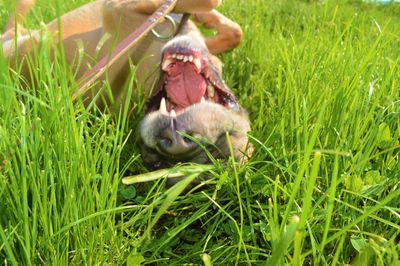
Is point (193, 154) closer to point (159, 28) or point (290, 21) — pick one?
point (159, 28)

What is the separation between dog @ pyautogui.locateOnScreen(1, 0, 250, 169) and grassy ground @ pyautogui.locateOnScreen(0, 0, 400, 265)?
0.11 m

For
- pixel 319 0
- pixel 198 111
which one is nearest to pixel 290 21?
pixel 319 0

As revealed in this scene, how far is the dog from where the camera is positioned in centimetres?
152

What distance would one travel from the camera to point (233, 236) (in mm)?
1252

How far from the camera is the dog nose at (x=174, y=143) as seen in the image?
1.46 m

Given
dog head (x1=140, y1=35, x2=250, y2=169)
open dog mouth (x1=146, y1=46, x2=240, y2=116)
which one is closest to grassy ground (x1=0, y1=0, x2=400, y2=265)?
dog head (x1=140, y1=35, x2=250, y2=169)

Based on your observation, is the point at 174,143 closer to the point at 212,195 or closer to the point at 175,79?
the point at 212,195

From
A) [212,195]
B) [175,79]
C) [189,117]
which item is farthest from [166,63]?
[212,195]

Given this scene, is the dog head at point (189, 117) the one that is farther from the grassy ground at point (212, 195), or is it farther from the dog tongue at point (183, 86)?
the grassy ground at point (212, 195)

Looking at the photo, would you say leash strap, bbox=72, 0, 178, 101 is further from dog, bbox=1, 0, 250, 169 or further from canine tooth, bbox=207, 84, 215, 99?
canine tooth, bbox=207, 84, 215, 99

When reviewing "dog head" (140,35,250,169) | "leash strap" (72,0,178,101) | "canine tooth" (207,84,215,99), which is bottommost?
"canine tooth" (207,84,215,99)

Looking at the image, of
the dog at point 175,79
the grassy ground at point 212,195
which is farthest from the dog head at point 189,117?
the grassy ground at point 212,195

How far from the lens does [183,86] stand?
6.64ft

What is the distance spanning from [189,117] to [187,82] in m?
0.50
